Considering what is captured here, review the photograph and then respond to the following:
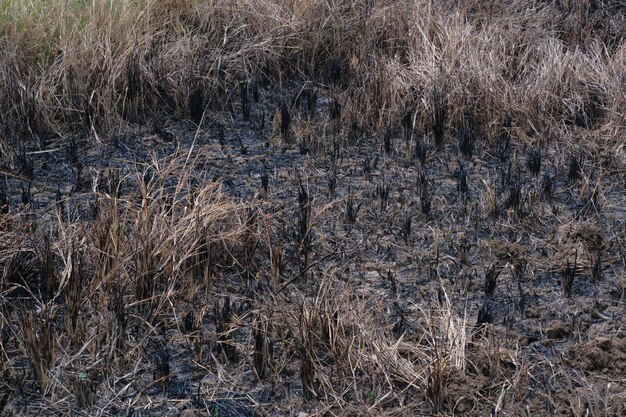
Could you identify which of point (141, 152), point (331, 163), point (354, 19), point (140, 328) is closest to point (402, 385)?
point (140, 328)

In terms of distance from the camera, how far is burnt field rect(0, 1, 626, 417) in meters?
3.26

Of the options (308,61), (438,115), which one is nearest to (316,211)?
(438,115)

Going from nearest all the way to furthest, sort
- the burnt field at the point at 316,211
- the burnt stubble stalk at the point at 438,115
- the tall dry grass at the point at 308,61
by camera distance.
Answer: the burnt field at the point at 316,211 < the burnt stubble stalk at the point at 438,115 < the tall dry grass at the point at 308,61

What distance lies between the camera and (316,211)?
437 cm

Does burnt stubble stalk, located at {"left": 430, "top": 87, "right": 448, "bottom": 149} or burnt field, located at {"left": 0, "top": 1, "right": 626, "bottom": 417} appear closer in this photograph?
burnt field, located at {"left": 0, "top": 1, "right": 626, "bottom": 417}

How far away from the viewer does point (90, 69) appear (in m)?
5.40

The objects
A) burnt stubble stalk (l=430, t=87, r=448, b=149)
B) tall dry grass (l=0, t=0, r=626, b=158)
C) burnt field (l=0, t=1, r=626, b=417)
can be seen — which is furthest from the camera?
tall dry grass (l=0, t=0, r=626, b=158)

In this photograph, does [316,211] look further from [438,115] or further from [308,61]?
[308,61]

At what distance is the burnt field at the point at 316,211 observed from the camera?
3256 millimetres

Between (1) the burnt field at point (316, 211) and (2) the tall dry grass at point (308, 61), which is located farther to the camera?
(2) the tall dry grass at point (308, 61)

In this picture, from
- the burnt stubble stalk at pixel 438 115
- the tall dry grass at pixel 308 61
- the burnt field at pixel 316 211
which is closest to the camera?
the burnt field at pixel 316 211

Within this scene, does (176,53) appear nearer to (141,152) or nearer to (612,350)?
(141,152)

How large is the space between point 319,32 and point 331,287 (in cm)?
271

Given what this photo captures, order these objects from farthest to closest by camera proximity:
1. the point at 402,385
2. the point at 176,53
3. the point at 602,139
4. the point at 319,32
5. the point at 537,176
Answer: the point at 319,32 < the point at 176,53 < the point at 602,139 < the point at 537,176 < the point at 402,385
